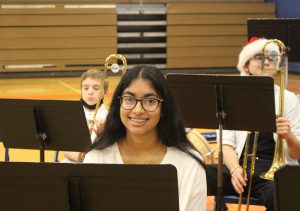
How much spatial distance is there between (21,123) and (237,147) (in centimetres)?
164

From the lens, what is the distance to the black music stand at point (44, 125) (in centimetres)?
367

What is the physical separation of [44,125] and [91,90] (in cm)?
108

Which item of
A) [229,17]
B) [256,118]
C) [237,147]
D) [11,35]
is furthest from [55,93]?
[256,118]

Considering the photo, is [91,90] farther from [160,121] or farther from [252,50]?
[160,121]

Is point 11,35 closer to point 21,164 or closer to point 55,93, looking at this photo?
point 55,93

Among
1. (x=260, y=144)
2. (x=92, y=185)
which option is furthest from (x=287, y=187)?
(x=260, y=144)

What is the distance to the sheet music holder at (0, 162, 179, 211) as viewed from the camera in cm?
218

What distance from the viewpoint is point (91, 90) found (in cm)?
480

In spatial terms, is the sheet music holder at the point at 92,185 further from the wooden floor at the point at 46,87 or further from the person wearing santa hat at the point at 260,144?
the wooden floor at the point at 46,87

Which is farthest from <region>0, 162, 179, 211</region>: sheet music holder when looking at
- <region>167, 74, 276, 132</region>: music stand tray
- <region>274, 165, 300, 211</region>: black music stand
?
<region>167, 74, 276, 132</region>: music stand tray

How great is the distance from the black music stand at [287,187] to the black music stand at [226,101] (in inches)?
59.0

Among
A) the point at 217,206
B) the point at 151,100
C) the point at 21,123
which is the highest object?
the point at 151,100

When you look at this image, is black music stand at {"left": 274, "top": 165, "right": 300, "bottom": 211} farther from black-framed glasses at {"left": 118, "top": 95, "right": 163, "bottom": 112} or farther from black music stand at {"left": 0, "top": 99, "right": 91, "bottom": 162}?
black music stand at {"left": 0, "top": 99, "right": 91, "bottom": 162}

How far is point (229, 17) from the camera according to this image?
44.7 feet
